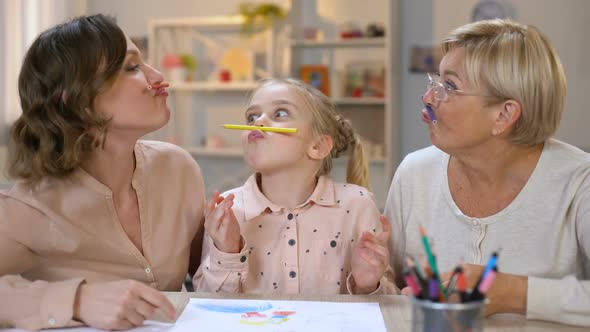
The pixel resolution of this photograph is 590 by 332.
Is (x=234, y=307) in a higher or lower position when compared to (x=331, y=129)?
lower

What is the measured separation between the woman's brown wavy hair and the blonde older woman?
77cm

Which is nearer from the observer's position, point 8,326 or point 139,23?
point 8,326

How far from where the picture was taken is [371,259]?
1.45 metres

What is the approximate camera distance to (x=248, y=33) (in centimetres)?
523

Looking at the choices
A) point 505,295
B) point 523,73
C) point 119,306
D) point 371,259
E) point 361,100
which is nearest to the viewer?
point 119,306

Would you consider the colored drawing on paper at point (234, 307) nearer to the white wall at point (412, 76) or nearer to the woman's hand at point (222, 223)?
the woman's hand at point (222, 223)

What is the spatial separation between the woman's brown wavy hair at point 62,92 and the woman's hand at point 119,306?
1.25ft

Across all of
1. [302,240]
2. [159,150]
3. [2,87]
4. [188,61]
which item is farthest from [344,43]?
[302,240]

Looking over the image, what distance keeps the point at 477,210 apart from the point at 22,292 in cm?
104

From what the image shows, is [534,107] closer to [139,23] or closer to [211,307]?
[211,307]

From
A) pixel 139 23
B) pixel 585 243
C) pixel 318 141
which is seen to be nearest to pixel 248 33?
pixel 139 23

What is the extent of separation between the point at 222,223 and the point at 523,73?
77 centimetres

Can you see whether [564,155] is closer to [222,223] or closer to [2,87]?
[222,223]

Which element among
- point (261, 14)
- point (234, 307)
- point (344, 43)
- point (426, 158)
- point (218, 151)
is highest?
point (261, 14)
